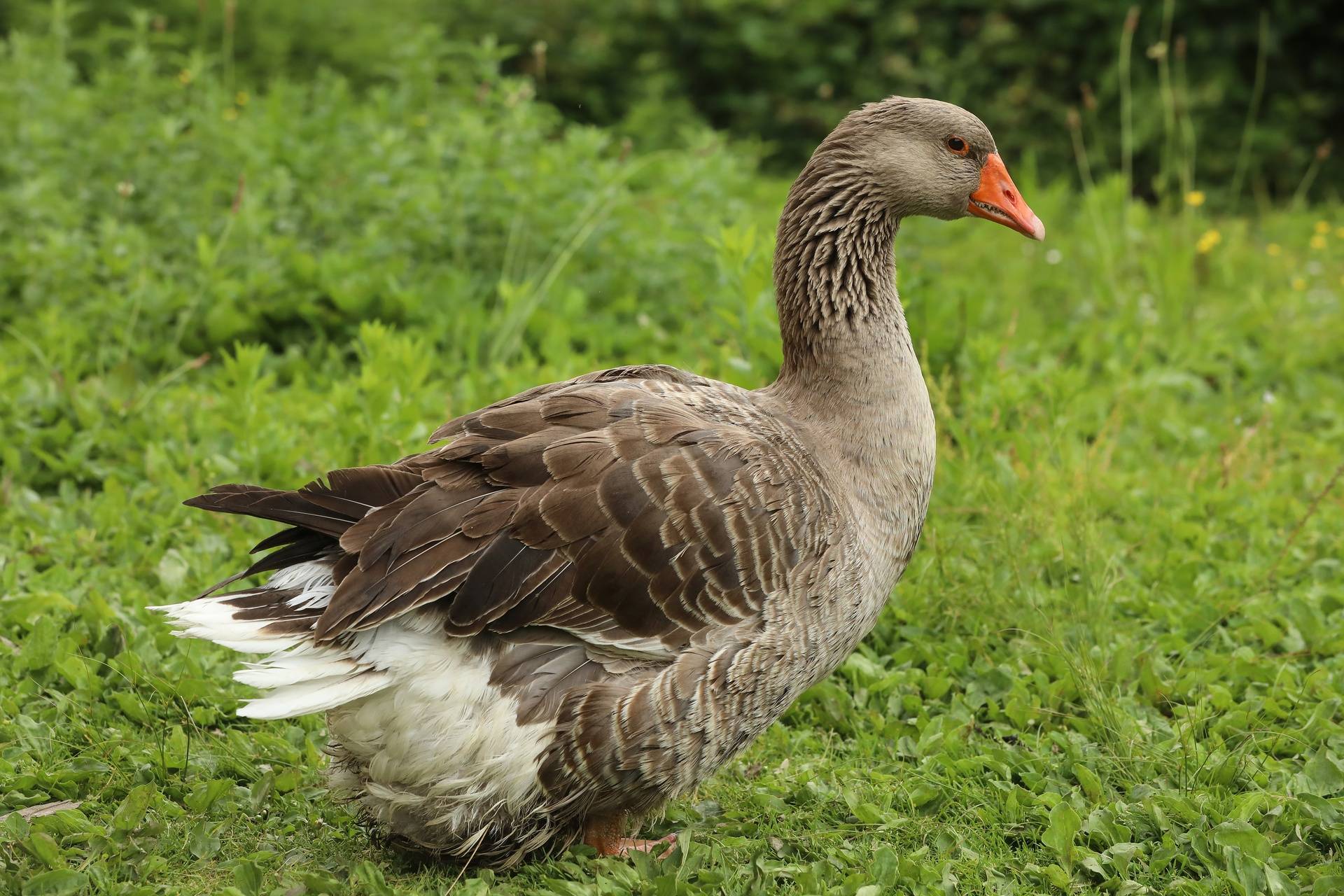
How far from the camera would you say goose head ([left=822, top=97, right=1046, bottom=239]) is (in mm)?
4129

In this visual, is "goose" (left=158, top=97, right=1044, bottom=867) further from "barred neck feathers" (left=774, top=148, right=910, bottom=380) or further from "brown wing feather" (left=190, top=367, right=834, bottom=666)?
"barred neck feathers" (left=774, top=148, right=910, bottom=380)

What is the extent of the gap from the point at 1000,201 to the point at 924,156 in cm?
31

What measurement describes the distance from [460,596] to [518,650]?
0.72 ft

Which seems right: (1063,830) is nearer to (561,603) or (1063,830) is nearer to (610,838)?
(610,838)

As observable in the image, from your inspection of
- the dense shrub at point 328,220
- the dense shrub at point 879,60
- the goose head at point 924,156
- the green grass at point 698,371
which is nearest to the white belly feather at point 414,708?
the green grass at point 698,371

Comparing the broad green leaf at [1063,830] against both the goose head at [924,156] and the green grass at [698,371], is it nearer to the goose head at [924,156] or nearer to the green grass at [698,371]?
the green grass at [698,371]

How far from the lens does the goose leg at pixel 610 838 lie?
12.1 feet

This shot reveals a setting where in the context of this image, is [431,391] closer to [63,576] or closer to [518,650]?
[63,576]

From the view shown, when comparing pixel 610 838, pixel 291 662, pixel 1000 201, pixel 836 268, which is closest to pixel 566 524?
pixel 291 662

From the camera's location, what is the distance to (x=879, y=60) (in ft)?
34.8

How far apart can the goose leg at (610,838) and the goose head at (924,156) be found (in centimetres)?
205

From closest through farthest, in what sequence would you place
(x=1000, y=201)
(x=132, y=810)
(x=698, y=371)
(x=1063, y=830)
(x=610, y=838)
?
(x=132, y=810) → (x=1063, y=830) → (x=610, y=838) → (x=1000, y=201) → (x=698, y=371)

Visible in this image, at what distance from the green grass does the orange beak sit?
1.15m

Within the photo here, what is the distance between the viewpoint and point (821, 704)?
4.50 m
